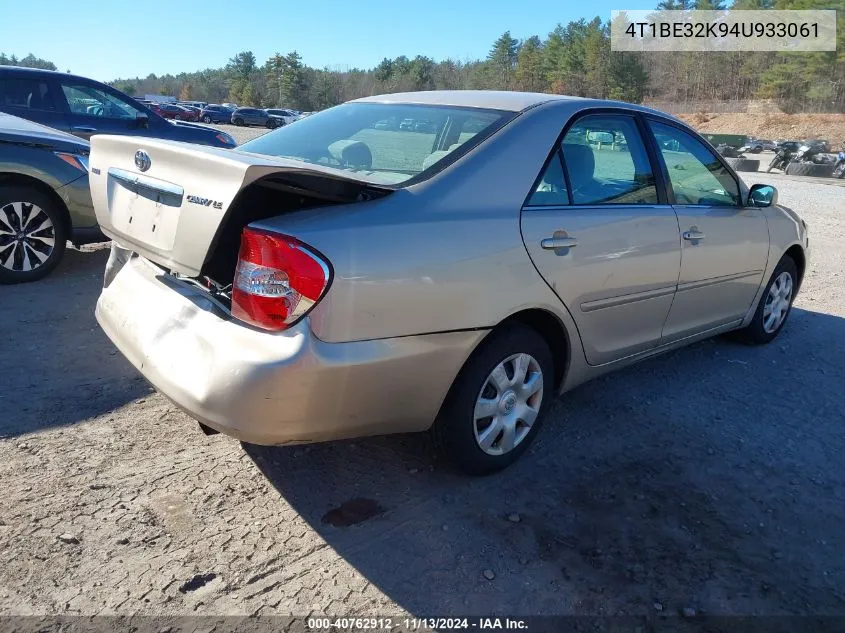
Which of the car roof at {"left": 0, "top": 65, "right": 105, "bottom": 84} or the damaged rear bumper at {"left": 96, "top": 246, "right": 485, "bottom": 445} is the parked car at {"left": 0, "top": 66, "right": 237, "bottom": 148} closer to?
the car roof at {"left": 0, "top": 65, "right": 105, "bottom": 84}

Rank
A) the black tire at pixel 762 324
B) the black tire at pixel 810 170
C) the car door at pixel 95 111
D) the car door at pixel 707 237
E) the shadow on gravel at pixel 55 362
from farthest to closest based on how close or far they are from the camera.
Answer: the black tire at pixel 810 170 → the car door at pixel 95 111 → the black tire at pixel 762 324 → the car door at pixel 707 237 → the shadow on gravel at pixel 55 362

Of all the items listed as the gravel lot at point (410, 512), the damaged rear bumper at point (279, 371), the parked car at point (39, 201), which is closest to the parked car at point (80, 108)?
the parked car at point (39, 201)

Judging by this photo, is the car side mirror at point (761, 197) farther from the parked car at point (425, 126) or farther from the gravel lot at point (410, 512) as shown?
the parked car at point (425, 126)

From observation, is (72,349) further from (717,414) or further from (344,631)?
(717,414)

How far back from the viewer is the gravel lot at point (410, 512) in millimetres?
2332

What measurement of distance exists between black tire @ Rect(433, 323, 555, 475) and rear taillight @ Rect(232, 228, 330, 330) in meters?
0.81

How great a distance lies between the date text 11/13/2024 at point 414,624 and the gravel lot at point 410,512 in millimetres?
39

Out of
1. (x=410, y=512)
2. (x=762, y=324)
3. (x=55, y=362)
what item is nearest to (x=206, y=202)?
(x=410, y=512)

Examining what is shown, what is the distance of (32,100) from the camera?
780 cm

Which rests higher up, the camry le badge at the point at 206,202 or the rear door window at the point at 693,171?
the rear door window at the point at 693,171

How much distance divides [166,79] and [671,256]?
182692mm

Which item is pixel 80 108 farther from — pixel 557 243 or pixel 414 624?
pixel 414 624

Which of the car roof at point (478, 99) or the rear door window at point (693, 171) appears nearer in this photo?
the car roof at point (478, 99)

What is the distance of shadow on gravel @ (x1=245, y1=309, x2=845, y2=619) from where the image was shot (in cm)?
241
